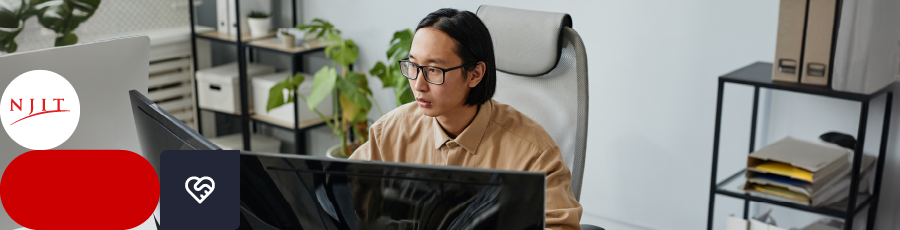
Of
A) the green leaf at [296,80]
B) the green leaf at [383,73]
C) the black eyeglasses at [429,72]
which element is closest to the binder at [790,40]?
the black eyeglasses at [429,72]

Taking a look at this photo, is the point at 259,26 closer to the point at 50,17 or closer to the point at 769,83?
the point at 50,17

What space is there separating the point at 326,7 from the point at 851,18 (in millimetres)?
2012

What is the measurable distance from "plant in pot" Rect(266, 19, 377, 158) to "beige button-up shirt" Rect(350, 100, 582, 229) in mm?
1293

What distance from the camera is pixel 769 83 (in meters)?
1.82

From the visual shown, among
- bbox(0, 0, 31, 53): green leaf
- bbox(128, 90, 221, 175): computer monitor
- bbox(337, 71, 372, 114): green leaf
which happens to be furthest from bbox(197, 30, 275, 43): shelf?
bbox(128, 90, 221, 175): computer monitor

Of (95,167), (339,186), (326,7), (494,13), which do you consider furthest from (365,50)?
(339,186)

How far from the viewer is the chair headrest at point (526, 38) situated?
152cm

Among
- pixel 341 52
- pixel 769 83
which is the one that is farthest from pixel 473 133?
pixel 341 52

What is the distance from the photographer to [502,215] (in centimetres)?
66

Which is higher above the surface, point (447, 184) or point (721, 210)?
point (447, 184)

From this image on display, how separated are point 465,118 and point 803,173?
1.05 meters

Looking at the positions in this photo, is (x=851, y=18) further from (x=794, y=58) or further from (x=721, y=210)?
(x=721, y=210)

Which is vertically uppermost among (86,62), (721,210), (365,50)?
(86,62)

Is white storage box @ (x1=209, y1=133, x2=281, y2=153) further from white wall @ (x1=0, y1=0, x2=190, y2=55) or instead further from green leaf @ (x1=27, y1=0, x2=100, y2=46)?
Answer: green leaf @ (x1=27, y1=0, x2=100, y2=46)
